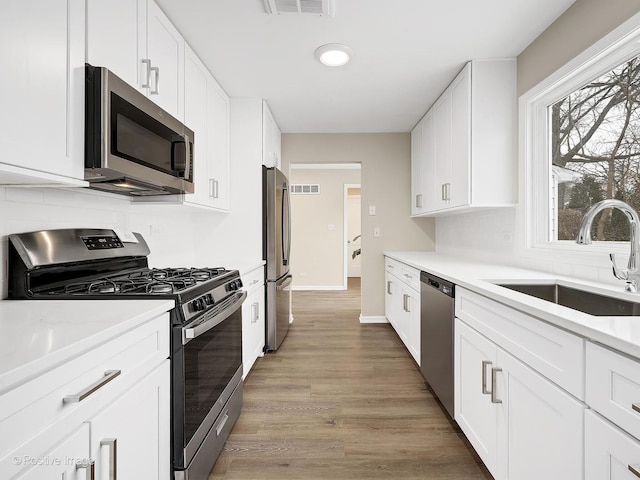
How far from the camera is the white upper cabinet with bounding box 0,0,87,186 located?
38.0 inches

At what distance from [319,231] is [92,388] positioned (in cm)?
598

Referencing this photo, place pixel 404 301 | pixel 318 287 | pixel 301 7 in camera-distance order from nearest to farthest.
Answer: pixel 301 7
pixel 404 301
pixel 318 287

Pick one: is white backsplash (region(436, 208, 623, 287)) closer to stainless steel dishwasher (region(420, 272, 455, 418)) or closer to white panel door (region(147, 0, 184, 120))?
stainless steel dishwasher (region(420, 272, 455, 418))

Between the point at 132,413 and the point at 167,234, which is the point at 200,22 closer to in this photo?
the point at 167,234

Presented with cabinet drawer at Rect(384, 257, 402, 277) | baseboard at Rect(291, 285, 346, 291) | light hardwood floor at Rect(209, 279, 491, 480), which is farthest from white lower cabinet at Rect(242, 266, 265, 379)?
baseboard at Rect(291, 285, 346, 291)

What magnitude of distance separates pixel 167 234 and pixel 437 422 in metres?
2.19

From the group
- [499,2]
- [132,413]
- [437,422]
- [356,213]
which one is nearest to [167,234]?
[132,413]

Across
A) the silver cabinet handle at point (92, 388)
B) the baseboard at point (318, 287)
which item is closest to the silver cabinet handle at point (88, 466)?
the silver cabinet handle at point (92, 388)

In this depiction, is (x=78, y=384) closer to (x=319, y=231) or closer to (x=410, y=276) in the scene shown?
(x=410, y=276)

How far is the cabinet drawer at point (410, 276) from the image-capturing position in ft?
8.89

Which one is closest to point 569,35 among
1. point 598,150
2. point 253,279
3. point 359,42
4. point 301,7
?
point 598,150

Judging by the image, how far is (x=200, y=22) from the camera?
2.03 metres

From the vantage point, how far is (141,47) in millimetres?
1665

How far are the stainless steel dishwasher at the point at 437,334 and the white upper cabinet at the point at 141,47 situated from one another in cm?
189
